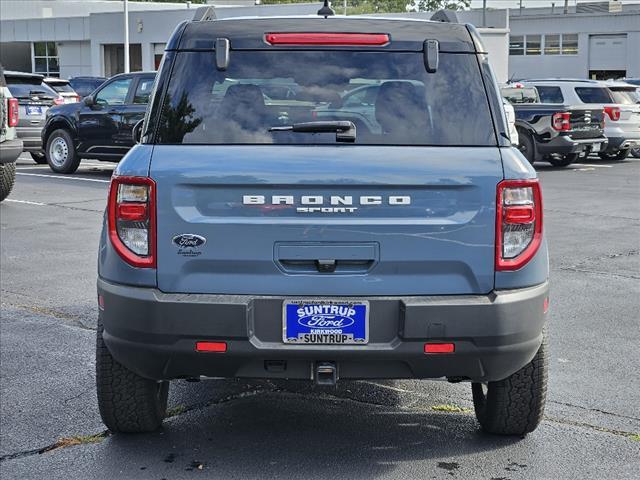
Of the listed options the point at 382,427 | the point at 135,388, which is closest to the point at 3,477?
the point at 135,388

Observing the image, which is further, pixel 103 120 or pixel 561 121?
pixel 561 121

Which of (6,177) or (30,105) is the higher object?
(30,105)

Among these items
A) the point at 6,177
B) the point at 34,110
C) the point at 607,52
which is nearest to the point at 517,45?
the point at 607,52

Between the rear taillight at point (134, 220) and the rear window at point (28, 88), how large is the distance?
16157 mm

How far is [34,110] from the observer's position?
64.5 feet

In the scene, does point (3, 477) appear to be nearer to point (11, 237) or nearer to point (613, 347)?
point (613, 347)

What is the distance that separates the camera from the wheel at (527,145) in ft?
70.6

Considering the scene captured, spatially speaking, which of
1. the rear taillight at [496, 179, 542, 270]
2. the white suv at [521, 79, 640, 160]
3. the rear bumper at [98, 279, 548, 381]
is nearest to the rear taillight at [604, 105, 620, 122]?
the white suv at [521, 79, 640, 160]

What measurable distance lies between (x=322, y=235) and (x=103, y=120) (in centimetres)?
1446

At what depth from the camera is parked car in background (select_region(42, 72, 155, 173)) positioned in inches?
701

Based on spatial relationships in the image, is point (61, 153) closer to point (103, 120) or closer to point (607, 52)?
point (103, 120)

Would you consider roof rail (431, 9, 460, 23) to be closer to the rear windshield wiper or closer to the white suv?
the rear windshield wiper

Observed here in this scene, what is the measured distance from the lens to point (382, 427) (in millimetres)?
5160

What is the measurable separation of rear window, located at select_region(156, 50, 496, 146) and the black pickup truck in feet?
55.6
